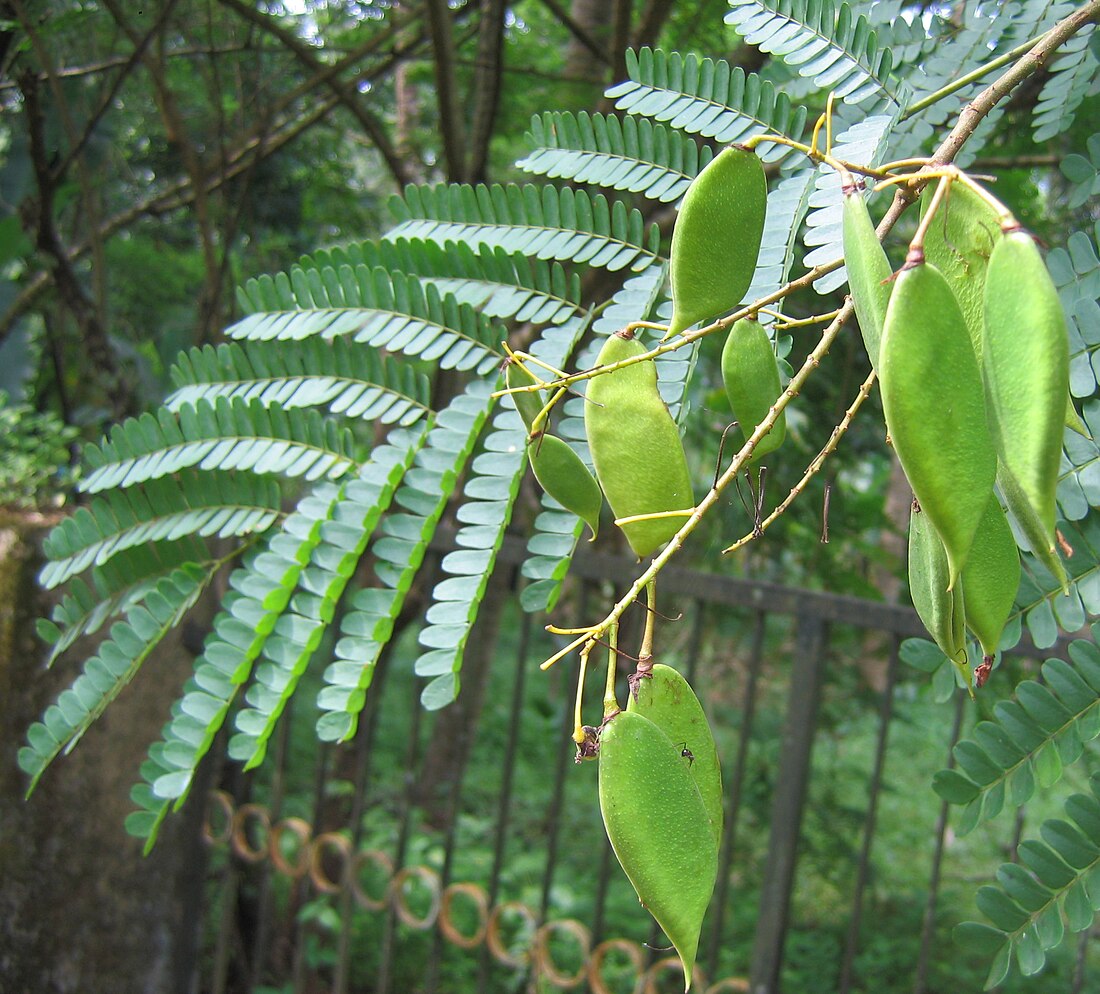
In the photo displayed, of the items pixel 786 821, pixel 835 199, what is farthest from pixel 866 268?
pixel 786 821

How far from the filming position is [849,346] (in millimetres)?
2406

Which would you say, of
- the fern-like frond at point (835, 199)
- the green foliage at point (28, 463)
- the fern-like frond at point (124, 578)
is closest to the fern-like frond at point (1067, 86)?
the fern-like frond at point (835, 199)

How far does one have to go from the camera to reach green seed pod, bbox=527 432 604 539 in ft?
1.91

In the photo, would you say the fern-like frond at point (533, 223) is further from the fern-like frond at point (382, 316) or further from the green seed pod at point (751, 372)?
the green seed pod at point (751, 372)

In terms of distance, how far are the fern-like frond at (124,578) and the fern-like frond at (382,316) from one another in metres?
0.23

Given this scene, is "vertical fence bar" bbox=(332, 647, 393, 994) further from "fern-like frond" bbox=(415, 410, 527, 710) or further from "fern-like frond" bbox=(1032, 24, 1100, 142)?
"fern-like frond" bbox=(1032, 24, 1100, 142)

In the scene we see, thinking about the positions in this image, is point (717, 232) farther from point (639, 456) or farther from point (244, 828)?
point (244, 828)

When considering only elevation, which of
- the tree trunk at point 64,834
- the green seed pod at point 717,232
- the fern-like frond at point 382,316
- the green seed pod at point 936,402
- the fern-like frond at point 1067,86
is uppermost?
the fern-like frond at point 1067,86

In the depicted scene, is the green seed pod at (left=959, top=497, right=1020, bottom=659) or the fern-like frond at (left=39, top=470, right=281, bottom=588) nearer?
the green seed pod at (left=959, top=497, right=1020, bottom=659)

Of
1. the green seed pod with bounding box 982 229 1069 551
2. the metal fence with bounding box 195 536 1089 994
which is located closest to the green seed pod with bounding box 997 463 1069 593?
the green seed pod with bounding box 982 229 1069 551

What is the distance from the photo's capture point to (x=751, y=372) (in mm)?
509

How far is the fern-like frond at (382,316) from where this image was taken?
958mm

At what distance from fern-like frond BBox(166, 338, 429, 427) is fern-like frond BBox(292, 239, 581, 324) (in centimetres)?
8

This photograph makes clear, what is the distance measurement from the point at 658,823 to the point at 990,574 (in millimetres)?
174
